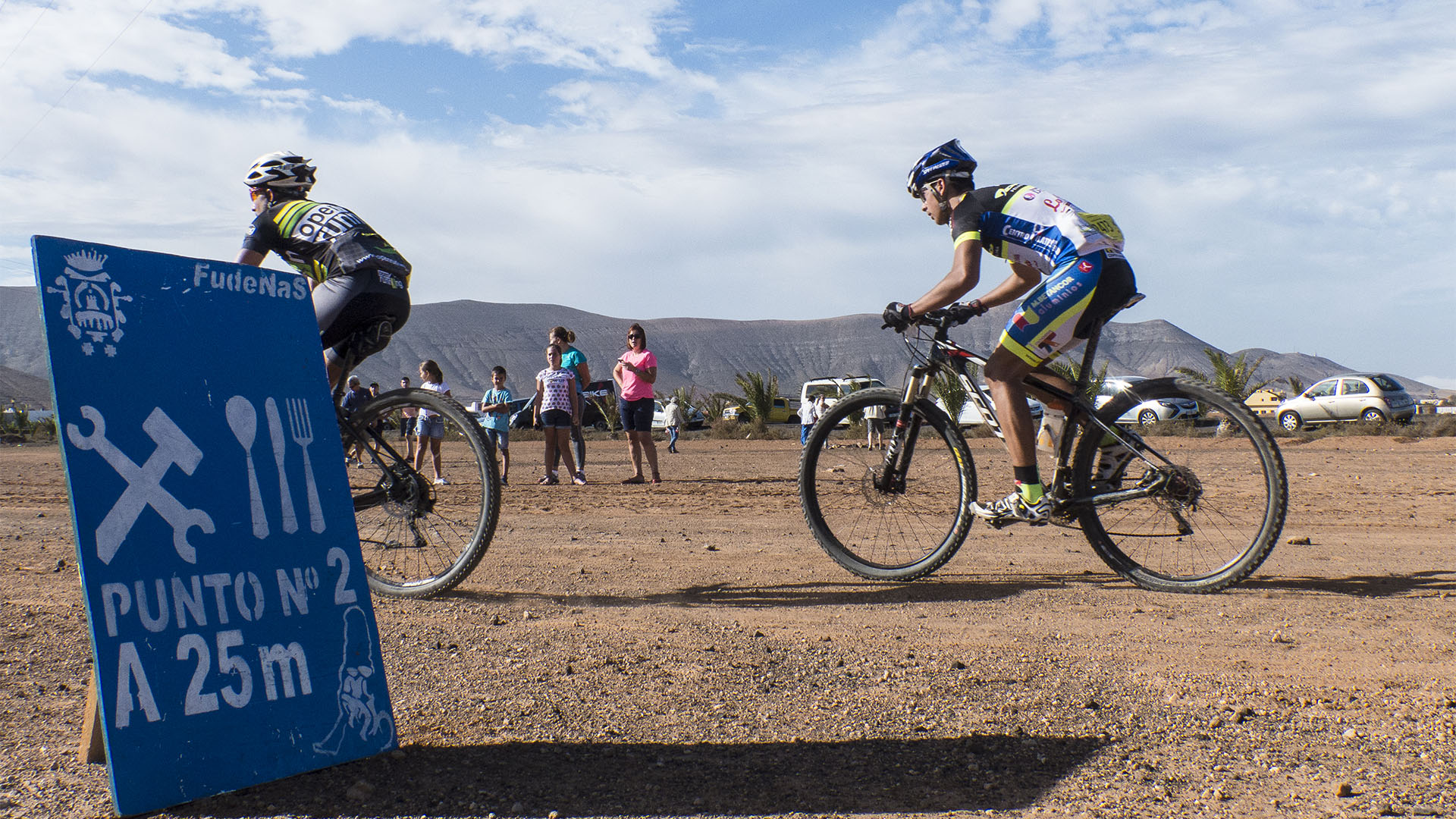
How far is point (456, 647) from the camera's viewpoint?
3381 mm

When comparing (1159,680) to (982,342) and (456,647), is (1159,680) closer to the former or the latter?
(456,647)

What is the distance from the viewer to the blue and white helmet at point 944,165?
15.4ft

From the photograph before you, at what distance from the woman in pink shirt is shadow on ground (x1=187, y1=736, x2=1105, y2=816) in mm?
8611

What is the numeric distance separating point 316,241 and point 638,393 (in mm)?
7013

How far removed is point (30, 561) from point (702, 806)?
468 centimetres

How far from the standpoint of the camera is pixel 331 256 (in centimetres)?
423

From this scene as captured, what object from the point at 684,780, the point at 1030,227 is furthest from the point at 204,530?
the point at 1030,227

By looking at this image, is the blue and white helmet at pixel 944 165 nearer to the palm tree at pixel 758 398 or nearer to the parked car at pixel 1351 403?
the palm tree at pixel 758 398

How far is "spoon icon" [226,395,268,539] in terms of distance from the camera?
2.41 m

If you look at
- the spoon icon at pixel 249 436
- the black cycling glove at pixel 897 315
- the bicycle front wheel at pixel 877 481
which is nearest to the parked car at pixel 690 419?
the bicycle front wheel at pixel 877 481

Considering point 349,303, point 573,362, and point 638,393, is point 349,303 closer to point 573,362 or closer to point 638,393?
point 638,393

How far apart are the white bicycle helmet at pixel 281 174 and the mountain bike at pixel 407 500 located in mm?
694

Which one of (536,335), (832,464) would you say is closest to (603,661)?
(832,464)

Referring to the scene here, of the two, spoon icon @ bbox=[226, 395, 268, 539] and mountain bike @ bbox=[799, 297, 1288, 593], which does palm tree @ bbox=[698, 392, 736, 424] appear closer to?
mountain bike @ bbox=[799, 297, 1288, 593]
